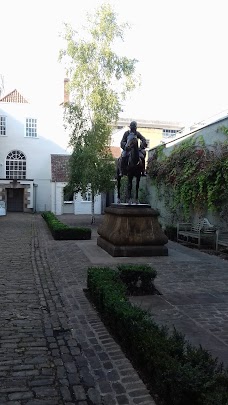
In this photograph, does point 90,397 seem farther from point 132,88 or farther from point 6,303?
point 132,88

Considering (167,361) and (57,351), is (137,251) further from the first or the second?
(167,361)

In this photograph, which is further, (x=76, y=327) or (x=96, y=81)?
(x=96, y=81)

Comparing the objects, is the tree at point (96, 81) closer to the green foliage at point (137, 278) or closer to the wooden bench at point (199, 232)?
the wooden bench at point (199, 232)

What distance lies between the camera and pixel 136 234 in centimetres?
1087

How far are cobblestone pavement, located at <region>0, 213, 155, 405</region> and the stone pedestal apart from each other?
2794mm

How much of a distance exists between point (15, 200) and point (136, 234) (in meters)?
29.2

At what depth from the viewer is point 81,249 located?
12352 mm

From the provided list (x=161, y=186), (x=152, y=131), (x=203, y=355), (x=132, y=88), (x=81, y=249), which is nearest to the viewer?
(x=203, y=355)

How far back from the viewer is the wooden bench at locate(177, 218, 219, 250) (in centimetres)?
1317

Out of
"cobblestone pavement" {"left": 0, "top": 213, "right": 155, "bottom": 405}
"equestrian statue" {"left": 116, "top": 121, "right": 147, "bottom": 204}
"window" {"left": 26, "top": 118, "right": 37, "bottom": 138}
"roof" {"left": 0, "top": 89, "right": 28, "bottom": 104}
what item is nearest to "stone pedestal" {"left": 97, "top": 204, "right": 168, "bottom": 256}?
"equestrian statue" {"left": 116, "top": 121, "right": 147, "bottom": 204}

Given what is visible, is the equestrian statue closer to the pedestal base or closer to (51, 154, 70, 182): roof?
the pedestal base

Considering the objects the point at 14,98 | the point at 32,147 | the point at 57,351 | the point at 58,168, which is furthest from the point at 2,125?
the point at 57,351

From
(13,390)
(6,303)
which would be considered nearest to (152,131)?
(6,303)

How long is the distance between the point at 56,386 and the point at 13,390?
0.39 m
